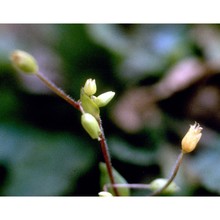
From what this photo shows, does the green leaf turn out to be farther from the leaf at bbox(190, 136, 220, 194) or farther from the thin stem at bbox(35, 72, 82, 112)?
the leaf at bbox(190, 136, 220, 194)

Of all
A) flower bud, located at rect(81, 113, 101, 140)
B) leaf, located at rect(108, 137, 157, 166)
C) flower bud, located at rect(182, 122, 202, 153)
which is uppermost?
leaf, located at rect(108, 137, 157, 166)

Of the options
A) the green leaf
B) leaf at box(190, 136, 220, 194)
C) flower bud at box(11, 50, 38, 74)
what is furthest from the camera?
leaf at box(190, 136, 220, 194)

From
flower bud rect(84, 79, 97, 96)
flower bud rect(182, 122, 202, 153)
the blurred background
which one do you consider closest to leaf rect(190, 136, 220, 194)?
the blurred background

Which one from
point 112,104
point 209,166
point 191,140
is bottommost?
point 191,140

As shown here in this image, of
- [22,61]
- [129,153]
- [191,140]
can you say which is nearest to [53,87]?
[22,61]

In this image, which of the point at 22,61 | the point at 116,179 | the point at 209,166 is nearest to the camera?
the point at 22,61

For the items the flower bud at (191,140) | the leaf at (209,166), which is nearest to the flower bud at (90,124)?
the flower bud at (191,140)

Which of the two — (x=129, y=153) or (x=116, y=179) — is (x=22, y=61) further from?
(x=129, y=153)

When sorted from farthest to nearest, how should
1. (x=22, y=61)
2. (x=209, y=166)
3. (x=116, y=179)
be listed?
(x=209, y=166) < (x=116, y=179) < (x=22, y=61)

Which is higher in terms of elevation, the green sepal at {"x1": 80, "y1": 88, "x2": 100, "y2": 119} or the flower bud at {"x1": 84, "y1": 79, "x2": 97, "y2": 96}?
the flower bud at {"x1": 84, "y1": 79, "x2": 97, "y2": 96}
